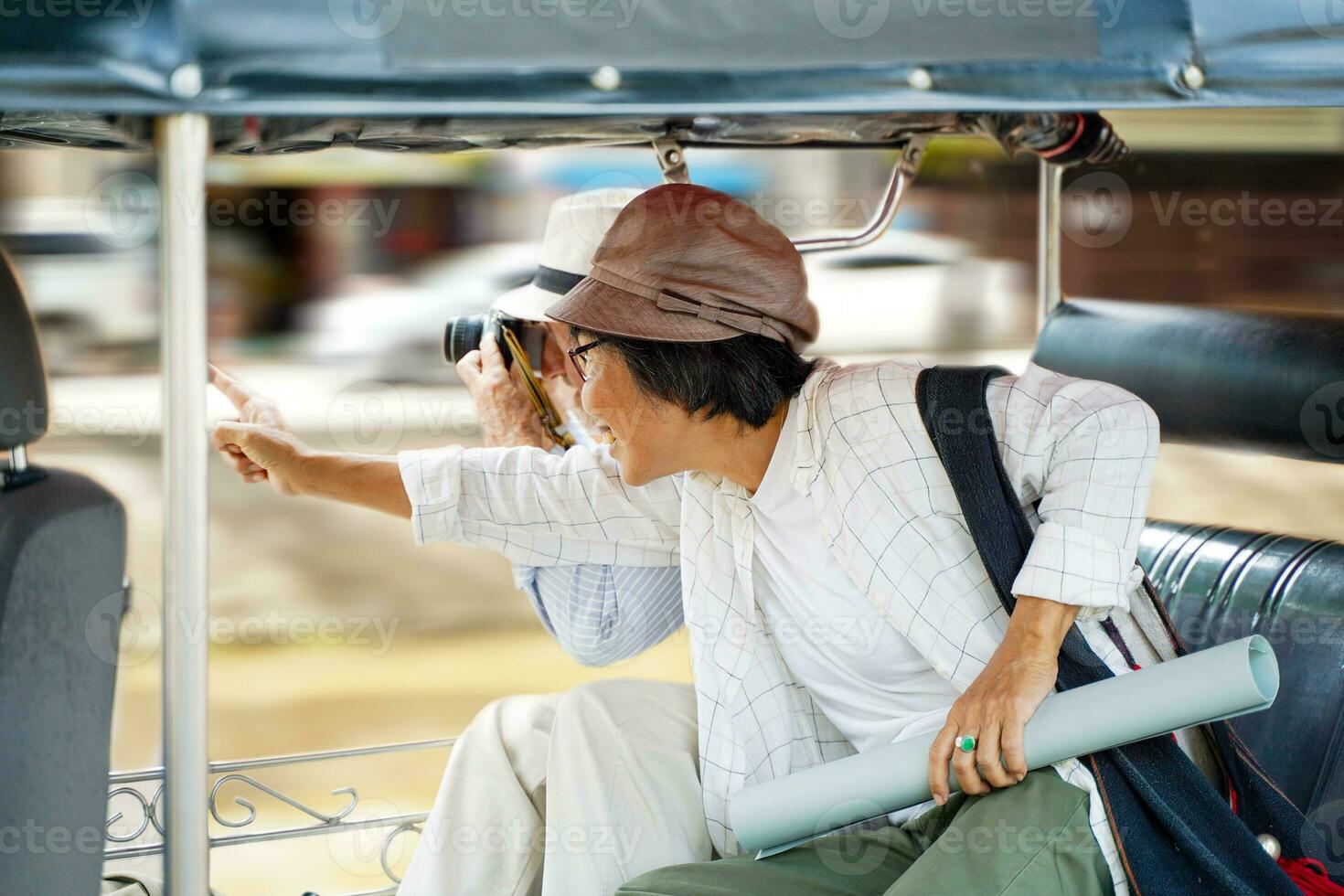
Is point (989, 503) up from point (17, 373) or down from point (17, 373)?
down

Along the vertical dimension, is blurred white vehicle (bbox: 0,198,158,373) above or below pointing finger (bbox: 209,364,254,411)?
above

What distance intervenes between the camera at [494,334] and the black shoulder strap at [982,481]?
71 cm

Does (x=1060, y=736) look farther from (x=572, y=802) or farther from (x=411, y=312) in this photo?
(x=411, y=312)

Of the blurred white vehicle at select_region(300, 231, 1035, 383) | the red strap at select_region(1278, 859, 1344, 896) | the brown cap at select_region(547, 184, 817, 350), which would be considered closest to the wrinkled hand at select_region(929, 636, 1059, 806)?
the red strap at select_region(1278, 859, 1344, 896)

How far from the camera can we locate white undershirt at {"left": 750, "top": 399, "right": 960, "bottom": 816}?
1.55m

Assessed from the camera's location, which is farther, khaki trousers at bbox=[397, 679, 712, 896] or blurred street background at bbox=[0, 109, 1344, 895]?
blurred street background at bbox=[0, 109, 1344, 895]

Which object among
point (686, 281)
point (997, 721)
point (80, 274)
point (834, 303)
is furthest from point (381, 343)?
point (997, 721)

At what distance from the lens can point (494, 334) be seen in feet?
6.67

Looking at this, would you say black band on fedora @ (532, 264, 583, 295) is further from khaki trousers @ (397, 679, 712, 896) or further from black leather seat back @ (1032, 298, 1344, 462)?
black leather seat back @ (1032, 298, 1344, 462)

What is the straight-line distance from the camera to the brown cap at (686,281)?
1536 mm

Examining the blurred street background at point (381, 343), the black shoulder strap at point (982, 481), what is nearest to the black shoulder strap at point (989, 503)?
the black shoulder strap at point (982, 481)

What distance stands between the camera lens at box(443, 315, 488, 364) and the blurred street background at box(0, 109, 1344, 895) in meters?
1.83

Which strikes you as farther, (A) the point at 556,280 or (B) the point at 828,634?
(A) the point at 556,280

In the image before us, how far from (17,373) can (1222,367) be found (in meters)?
1.55
